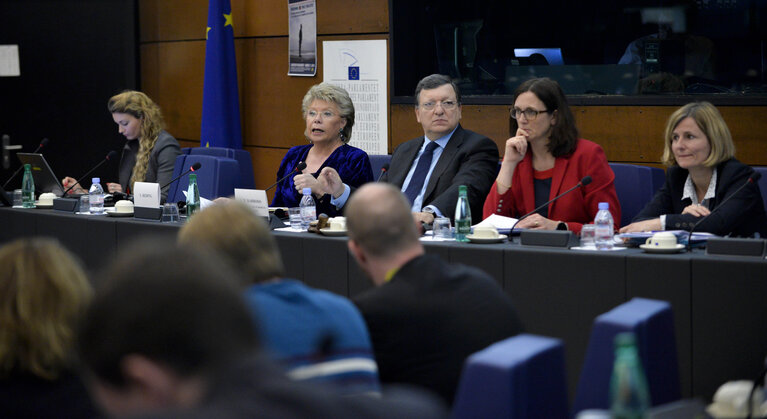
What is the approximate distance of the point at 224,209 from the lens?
68.2 inches

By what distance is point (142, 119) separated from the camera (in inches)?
219

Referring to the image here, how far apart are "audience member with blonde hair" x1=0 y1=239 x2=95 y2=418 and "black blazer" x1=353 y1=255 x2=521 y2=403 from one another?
61 cm

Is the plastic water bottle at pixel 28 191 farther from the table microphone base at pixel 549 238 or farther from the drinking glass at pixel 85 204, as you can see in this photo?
the table microphone base at pixel 549 238

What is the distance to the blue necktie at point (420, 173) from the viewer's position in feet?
14.1

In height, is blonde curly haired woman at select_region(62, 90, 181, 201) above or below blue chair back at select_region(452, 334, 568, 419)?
above

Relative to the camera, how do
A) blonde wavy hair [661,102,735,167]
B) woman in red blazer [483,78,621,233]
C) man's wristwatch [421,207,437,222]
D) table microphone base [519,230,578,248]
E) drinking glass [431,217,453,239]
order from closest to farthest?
table microphone base [519,230,578,248]
blonde wavy hair [661,102,735,167]
drinking glass [431,217,453,239]
woman in red blazer [483,78,621,233]
man's wristwatch [421,207,437,222]

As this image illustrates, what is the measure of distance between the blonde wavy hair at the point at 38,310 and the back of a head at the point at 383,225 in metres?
0.65

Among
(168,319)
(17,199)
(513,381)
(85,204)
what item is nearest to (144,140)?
(17,199)

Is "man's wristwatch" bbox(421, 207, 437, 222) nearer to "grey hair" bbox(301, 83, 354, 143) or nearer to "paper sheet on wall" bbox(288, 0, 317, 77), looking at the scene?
"grey hair" bbox(301, 83, 354, 143)

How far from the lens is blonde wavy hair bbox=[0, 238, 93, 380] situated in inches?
59.4

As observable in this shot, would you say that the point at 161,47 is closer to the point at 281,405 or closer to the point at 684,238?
the point at 684,238

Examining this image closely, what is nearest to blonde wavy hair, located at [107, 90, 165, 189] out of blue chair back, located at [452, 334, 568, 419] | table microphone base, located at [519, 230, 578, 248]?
table microphone base, located at [519, 230, 578, 248]

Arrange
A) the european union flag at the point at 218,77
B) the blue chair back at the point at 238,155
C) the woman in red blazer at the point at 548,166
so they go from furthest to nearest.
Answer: the european union flag at the point at 218,77 < the blue chair back at the point at 238,155 < the woman in red blazer at the point at 548,166

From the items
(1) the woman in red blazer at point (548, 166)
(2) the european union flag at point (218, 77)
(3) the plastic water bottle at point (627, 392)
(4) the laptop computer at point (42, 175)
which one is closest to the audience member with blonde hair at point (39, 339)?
(3) the plastic water bottle at point (627, 392)
